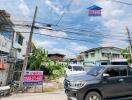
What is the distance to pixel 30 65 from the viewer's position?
3209cm

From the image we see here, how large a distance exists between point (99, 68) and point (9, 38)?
2242cm

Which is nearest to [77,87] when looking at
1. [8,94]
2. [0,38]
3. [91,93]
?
[91,93]

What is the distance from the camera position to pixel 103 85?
10.3 metres

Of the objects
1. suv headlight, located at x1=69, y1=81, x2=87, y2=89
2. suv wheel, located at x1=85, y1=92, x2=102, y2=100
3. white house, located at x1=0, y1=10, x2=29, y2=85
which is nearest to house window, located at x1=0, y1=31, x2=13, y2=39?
white house, located at x1=0, y1=10, x2=29, y2=85

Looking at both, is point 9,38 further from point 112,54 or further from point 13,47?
point 112,54

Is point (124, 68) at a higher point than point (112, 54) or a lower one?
lower

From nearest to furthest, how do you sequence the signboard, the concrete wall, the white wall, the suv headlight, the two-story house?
the suv headlight
the signboard
the concrete wall
the white wall
the two-story house

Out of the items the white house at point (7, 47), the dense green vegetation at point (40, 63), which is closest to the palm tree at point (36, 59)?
the dense green vegetation at point (40, 63)

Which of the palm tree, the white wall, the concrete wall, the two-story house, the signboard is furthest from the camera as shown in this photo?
the two-story house

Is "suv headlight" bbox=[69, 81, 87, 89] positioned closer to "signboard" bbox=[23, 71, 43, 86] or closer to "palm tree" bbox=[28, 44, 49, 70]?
"signboard" bbox=[23, 71, 43, 86]

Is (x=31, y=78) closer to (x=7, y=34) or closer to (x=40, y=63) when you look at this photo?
(x=7, y=34)

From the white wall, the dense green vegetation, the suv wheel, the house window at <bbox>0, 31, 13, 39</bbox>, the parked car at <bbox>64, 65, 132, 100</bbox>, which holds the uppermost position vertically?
the house window at <bbox>0, 31, 13, 39</bbox>

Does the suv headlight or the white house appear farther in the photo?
the white house

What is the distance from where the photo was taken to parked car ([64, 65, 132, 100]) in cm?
999
